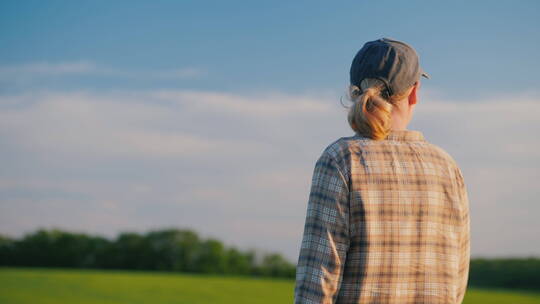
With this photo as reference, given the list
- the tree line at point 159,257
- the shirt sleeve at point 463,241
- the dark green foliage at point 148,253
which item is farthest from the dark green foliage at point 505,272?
the shirt sleeve at point 463,241

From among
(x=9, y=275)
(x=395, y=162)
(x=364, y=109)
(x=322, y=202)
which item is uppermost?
(x=364, y=109)

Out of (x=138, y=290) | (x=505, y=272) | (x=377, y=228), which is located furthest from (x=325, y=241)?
(x=505, y=272)

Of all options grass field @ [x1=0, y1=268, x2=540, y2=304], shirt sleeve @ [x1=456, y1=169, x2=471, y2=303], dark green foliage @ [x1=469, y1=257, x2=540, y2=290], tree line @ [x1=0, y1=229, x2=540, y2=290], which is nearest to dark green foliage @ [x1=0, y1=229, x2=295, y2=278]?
tree line @ [x1=0, y1=229, x2=540, y2=290]

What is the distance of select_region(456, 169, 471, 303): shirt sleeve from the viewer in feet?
6.95

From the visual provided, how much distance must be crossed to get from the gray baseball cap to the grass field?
10.7 m

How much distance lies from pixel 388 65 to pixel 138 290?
12.8 metres

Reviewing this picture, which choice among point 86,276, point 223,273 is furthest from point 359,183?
point 223,273

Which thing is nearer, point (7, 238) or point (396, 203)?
point (396, 203)

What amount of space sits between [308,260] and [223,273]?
20119mm

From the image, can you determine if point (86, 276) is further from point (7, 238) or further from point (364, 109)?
point (364, 109)

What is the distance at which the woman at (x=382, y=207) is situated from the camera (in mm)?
1857

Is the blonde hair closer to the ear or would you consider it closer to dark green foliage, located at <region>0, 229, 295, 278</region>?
the ear

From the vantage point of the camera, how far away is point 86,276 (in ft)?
52.6

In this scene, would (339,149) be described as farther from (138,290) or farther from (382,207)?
(138,290)
